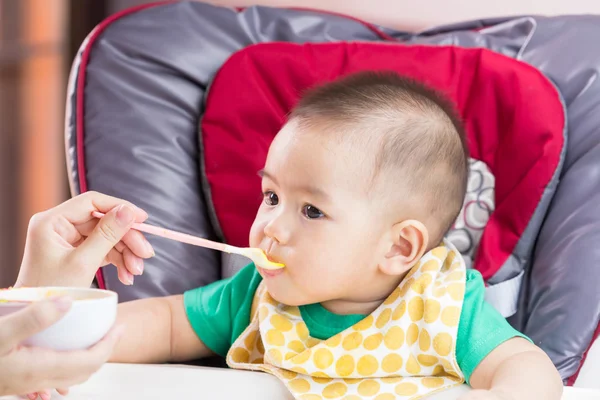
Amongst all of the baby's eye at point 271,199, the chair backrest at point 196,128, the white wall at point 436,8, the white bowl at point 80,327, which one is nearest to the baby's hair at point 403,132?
the baby's eye at point 271,199

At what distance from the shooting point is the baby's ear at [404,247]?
41.0 inches

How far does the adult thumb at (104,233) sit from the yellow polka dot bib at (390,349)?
25 centimetres

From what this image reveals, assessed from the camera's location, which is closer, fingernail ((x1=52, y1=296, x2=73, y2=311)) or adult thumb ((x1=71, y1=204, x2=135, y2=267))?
fingernail ((x1=52, y1=296, x2=73, y2=311))

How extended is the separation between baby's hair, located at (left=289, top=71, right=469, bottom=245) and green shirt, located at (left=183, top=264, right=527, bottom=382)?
5.0 inches

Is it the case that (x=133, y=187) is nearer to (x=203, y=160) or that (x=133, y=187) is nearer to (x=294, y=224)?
(x=203, y=160)

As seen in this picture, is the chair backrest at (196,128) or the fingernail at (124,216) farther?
the chair backrest at (196,128)

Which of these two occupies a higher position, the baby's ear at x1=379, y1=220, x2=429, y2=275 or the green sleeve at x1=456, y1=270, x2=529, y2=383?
the baby's ear at x1=379, y1=220, x2=429, y2=275

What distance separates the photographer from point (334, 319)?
1.07m

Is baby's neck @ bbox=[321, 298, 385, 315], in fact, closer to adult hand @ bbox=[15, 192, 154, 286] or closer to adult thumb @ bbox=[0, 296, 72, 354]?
adult hand @ bbox=[15, 192, 154, 286]

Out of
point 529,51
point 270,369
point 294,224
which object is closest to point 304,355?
point 270,369

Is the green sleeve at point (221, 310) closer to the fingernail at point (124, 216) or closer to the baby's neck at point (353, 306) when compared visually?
the baby's neck at point (353, 306)

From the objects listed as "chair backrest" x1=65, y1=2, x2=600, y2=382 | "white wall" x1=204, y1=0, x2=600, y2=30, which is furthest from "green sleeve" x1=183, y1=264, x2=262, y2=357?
"white wall" x1=204, y1=0, x2=600, y2=30

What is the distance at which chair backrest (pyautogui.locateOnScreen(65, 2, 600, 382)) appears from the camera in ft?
3.82

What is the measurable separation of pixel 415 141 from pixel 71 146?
64 centimetres
